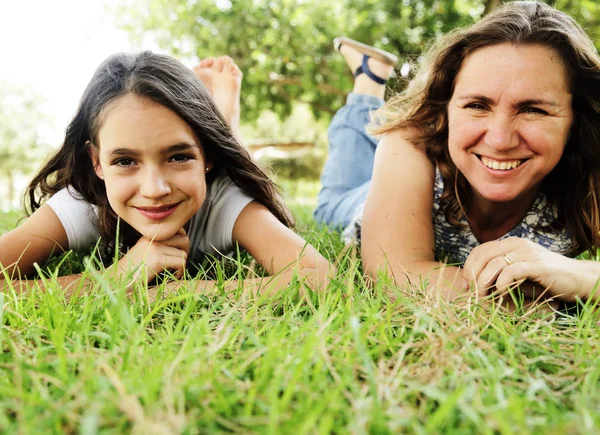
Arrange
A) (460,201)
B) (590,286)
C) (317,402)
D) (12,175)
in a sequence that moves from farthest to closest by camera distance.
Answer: (12,175) → (460,201) → (590,286) → (317,402)

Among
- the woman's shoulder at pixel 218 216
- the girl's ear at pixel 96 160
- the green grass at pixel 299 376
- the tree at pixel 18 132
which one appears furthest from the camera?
the tree at pixel 18 132

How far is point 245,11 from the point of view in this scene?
11898mm

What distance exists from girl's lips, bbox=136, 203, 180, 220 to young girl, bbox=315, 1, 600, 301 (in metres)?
0.85

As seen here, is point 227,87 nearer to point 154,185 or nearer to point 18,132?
point 154,185

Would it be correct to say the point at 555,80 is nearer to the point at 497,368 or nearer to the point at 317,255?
the point at 317,255

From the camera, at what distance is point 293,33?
11.9m

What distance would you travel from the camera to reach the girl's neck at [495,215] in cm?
266

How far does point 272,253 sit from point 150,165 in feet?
2.06

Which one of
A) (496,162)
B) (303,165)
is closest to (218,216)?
(496,162)

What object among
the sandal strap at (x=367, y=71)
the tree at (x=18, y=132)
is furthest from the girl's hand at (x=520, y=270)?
the tree at (x=18, y=132)

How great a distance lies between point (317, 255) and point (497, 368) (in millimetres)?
1091

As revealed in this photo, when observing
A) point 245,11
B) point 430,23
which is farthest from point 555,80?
point 245,11

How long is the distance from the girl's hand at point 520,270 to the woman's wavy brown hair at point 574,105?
0.68 m

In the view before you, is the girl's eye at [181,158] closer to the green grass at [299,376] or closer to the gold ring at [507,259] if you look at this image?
the green grass at [299,376]
